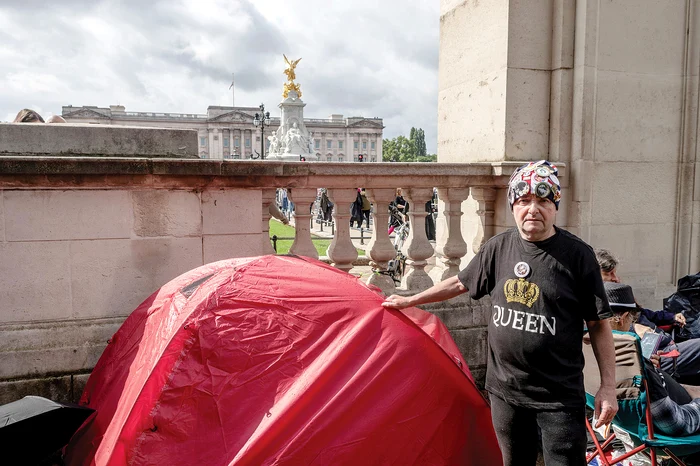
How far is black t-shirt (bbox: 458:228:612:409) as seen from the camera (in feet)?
7.99

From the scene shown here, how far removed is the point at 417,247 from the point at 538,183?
2.10 meters

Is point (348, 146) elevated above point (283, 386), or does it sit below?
above

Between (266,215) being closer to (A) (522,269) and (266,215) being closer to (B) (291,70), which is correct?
(A) (522,269)

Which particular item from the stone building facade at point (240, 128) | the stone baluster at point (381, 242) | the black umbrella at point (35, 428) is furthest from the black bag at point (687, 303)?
the stone building facade at point (240, 128)

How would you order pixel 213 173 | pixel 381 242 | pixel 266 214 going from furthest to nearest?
pixel 381 242, pixel 266 214, pixel 213 173

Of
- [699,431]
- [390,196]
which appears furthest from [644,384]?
[390,196]

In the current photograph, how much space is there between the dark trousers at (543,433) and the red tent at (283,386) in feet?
0.98

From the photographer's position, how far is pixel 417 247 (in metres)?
4.53

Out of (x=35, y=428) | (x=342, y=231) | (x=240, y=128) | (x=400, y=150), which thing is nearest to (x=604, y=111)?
(x=342, y=231)

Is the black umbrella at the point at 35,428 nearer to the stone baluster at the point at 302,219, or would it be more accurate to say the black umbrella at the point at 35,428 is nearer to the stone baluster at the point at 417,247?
the stone baluster at the point at 302,219

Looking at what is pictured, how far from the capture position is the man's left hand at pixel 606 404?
7.93 feet

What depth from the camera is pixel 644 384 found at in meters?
3.26

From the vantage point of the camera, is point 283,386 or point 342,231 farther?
point 342,231

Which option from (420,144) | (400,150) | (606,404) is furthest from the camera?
(420,144)
